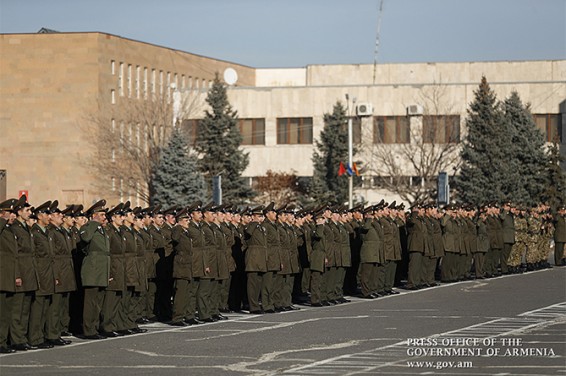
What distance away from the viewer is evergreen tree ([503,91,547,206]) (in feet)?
186

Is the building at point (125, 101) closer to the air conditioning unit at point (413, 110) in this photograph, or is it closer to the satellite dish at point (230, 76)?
the air conditioning unit at point (413, 110)

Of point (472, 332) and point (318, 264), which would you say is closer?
point (472, 332)

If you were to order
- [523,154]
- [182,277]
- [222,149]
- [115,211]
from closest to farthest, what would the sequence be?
1. [115,211]
2. [182,277]
3. [523,154]
4. [222,149]

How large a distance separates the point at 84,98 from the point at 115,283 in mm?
47969

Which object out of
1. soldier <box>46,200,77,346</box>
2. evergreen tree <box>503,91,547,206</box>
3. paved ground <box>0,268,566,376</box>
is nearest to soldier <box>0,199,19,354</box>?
paved ground <box>0,268,566,376</box>

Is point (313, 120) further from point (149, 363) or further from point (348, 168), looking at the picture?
point (149, 363)

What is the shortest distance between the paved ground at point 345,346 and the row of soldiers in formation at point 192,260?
0.57 metres

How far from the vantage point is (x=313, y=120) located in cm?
6969

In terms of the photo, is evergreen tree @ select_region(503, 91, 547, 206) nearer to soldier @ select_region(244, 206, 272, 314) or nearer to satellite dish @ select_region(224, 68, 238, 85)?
satellite dish @ select_region(224, 68, 238, 85)

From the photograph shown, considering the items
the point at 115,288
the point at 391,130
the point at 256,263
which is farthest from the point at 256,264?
the point at 391,130

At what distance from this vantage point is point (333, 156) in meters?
61.7

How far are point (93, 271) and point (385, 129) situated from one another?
49481 millimetres

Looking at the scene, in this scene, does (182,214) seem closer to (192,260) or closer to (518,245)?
(192,260)

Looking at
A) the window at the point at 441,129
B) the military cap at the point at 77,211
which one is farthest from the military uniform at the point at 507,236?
the window at the point at 441,129
